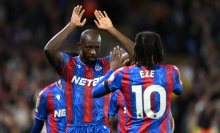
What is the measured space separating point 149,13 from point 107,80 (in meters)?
9.36

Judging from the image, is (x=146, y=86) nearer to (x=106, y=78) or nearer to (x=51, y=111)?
(x=106, y=78)

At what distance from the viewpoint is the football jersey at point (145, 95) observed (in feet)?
15.3

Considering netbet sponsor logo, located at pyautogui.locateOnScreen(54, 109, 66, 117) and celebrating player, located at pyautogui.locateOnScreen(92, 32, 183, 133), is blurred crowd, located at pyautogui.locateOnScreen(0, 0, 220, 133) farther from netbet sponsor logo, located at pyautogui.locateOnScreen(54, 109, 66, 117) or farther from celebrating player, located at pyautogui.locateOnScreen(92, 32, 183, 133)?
celebrating player, located at pyautogui.locateOnScreen(92, 32, 183, 133)

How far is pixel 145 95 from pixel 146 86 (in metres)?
0.09

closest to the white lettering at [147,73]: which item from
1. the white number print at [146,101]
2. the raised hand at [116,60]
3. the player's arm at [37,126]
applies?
the white number print at [146,101]

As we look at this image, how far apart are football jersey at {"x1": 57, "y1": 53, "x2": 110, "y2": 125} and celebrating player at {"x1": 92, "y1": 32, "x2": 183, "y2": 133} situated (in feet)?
2.52

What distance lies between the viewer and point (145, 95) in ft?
15.3

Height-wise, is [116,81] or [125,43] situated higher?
[125,43]

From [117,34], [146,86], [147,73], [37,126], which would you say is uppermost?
[117,34]

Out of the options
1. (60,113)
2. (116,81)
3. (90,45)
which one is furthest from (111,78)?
(60,113)

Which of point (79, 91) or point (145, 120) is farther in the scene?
point (79, 91)

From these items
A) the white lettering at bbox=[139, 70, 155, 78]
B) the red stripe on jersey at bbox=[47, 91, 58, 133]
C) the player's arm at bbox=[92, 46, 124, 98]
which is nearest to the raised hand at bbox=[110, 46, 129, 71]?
the player's arm at bbox=[92, 46, 124, 98]

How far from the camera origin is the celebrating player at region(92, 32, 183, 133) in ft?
15.3

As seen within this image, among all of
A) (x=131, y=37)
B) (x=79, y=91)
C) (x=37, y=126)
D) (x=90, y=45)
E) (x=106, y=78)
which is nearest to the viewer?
(x=106, y=78)
